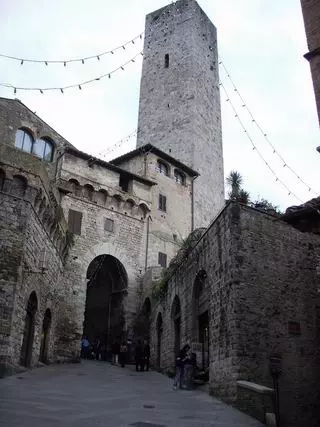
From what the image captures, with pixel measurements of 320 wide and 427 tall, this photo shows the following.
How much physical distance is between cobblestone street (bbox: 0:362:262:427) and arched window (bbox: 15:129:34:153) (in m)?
13.2

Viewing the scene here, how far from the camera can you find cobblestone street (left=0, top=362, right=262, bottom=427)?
26.2ft

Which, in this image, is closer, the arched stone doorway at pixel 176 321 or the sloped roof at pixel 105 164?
the arched stone doorway at pixel 176 321

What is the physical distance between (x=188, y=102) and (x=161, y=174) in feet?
25.6

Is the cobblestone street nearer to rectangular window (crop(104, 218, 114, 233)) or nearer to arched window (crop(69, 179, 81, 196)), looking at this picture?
rectangular window (crop(104, 218, 114, 233))

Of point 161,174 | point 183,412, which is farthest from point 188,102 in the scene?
point 183,412

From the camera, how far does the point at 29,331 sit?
15992mm

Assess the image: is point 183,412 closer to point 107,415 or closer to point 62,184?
point 107,415

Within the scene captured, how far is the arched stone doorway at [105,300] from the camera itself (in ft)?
82.6

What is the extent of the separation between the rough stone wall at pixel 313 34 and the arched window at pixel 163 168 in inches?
791

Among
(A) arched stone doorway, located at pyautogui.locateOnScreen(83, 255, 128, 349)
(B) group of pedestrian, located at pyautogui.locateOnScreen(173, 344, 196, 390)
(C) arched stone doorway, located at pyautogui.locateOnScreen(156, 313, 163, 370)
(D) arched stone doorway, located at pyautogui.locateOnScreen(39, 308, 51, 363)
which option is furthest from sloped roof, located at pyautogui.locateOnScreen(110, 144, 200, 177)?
(B) group of pedestrian, located at pyautogui.locateOnScreen(173, 344, 196, 390)

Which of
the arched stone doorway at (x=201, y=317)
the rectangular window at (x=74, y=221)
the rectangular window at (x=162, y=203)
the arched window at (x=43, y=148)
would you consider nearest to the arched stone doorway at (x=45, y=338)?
the rectangular window at (x=74, y=221)

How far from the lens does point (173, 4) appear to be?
39.2 metres

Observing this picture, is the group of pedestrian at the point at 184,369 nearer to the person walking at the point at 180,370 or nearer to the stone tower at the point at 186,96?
the person walking at the point at 180,370

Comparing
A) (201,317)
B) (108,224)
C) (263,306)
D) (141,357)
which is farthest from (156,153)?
(263,306)
